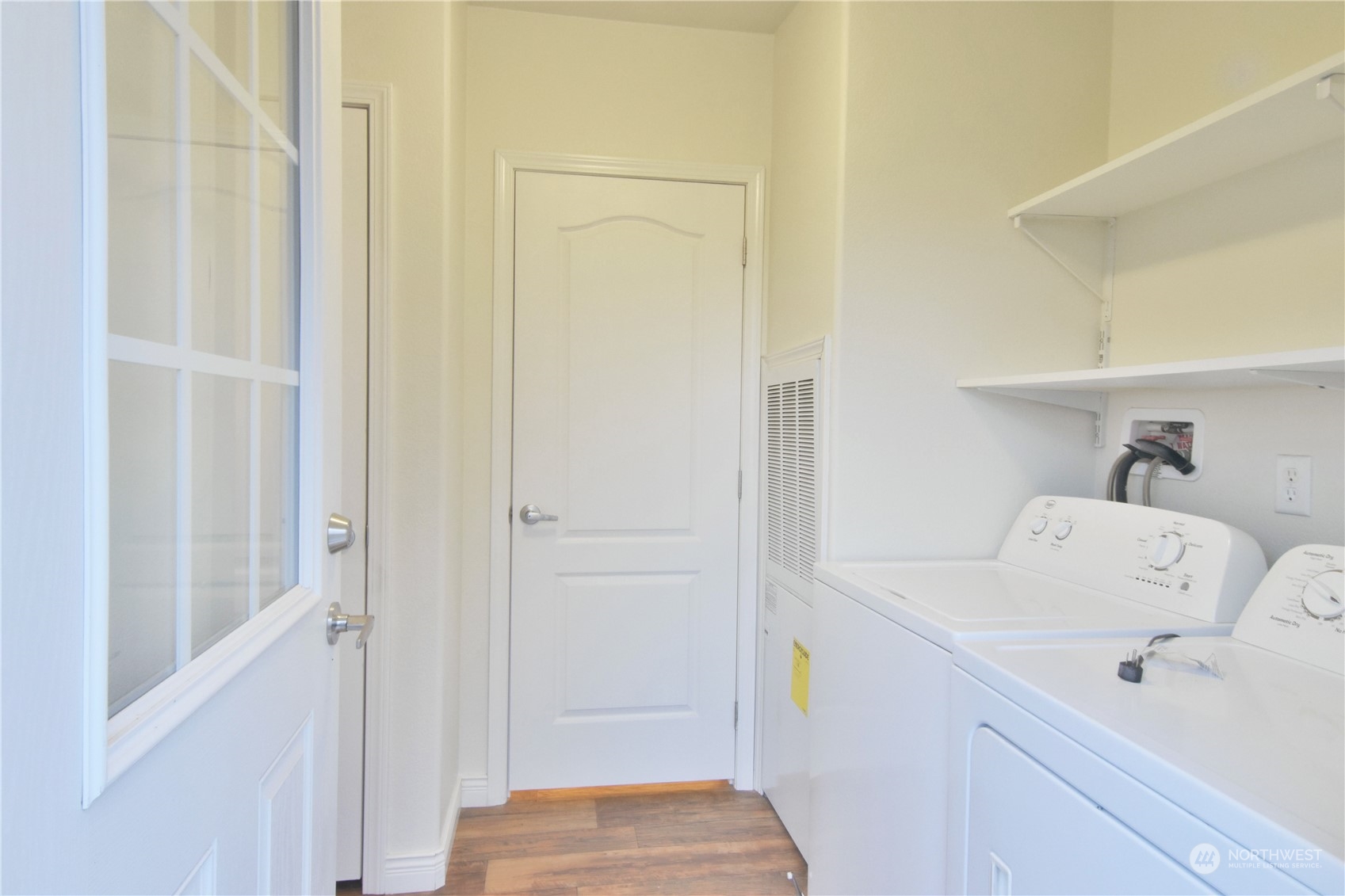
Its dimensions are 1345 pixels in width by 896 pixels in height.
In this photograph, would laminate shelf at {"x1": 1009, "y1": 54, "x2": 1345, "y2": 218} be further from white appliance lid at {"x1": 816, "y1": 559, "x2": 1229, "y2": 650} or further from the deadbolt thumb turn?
the deadbolt thumb turn

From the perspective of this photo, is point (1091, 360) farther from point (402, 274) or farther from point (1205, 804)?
point (402, 274)

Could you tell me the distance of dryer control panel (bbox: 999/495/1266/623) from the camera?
125 centimetres

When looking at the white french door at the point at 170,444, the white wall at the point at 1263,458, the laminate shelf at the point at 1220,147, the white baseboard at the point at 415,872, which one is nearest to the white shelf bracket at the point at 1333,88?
the laminate shelf at the point at 1220,147

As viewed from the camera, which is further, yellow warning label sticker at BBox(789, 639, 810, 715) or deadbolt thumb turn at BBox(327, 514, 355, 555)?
yellow warning label sticker at BBox(789, 639, 810, 715)

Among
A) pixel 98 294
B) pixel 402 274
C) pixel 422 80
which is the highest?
pixel 422 80

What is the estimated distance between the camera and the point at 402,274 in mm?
1819

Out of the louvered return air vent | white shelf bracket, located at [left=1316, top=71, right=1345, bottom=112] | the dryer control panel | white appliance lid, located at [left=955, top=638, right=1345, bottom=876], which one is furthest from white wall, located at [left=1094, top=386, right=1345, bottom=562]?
the louvered return air vent

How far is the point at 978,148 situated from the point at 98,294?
1891mm

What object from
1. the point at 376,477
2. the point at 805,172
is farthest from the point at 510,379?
the point at 805,172

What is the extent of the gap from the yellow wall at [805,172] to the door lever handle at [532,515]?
91cm

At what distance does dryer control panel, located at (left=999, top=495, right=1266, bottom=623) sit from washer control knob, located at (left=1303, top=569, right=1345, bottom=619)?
14cm

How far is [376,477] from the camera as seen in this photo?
1.81 meters

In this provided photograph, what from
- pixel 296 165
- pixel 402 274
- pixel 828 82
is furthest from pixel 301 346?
pixel 828 82

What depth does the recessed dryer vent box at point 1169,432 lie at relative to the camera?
1.57 meters
